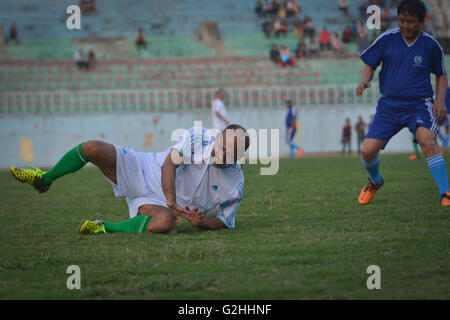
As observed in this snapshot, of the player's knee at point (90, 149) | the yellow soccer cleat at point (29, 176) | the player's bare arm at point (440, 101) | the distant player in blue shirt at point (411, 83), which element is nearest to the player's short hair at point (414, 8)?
the distant player in blue shirt at point (411, 83)

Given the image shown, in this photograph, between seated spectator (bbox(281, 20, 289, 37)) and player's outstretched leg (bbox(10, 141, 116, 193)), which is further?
seated spectator (bbox(281, 20, 289, 37))

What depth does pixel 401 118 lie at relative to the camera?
23.2ft

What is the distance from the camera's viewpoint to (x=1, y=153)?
996 inches

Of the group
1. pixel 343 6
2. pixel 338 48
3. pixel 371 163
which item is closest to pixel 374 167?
pixel 371 163

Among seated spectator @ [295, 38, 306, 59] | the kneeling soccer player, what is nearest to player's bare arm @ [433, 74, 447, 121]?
the kneeling soccer player

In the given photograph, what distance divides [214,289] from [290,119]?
1927 cm

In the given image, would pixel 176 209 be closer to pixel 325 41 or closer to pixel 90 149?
pixel 90 149

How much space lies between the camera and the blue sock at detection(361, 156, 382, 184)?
7.51 metres

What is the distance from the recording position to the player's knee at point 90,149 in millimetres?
5812

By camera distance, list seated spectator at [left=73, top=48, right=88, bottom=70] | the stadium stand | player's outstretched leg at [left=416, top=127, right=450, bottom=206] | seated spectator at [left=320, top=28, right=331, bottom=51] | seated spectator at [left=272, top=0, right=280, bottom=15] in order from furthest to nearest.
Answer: seated spectator at [left=272, top=0, right=280, bottom=15], seated spectator at [left=320, top=28, right=331, bottom=51], seated spectator at [left=73, top=48, right=88, bottom=70], the stadium stand, player's outstretched leg at [left=416, top=127, right=450, bottom=206]

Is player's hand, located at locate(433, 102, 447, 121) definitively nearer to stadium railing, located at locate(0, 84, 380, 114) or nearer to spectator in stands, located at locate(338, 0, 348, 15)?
stadium railing, located at locate(0, 84, 380, 114)

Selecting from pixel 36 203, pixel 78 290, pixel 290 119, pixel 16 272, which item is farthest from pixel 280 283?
pixel 290 119

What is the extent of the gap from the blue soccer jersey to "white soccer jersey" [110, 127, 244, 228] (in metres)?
2.27
